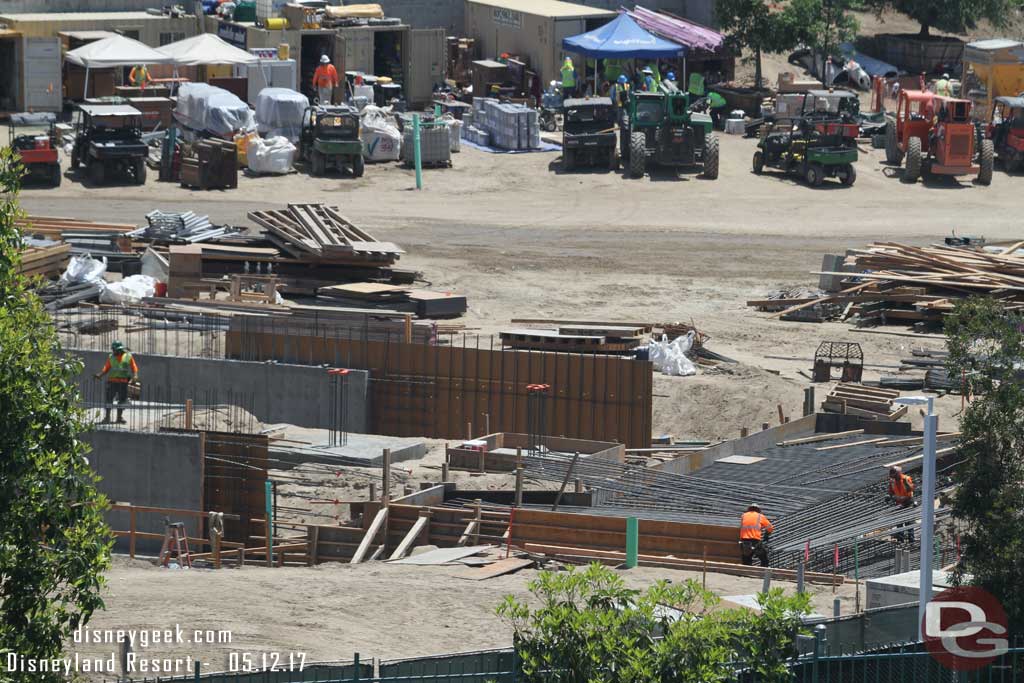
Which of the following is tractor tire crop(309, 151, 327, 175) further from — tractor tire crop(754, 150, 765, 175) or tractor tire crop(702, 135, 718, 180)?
tractor tire crop(754, 150, 765, 175)

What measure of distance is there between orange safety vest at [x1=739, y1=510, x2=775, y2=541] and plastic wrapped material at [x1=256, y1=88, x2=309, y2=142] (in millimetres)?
28631

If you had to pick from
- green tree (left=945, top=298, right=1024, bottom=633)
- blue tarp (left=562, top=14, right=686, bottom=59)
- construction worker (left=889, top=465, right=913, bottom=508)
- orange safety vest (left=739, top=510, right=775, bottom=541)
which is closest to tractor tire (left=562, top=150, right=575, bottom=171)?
blue tarp (left=562, top=14, right=686, bottom=59)

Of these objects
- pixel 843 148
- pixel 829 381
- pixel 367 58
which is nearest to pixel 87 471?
pixel 829 381

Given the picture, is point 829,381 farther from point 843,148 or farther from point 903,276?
point 843,148

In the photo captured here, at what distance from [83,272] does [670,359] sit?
38.5 ft

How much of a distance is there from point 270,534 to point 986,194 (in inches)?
1097

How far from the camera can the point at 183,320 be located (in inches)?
1307

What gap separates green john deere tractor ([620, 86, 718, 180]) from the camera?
153ft

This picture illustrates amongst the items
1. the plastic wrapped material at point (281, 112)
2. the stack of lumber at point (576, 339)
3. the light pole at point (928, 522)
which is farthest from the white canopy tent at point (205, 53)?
the light pole at point (928, 522)

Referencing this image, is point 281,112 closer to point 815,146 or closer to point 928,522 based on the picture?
point 815,146

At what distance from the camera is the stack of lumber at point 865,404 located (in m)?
29.2

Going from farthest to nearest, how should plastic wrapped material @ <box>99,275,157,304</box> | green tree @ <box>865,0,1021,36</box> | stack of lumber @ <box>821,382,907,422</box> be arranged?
green tree @ <box>865,0,1021,36</box>
plastic wrapped material @ <box>99,275,157,304</box>
stack of lumber @ <box>821,382,907,422</box>

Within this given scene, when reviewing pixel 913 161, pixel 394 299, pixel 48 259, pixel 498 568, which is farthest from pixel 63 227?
pixel 913 161

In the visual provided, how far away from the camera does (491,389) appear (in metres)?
30.1
